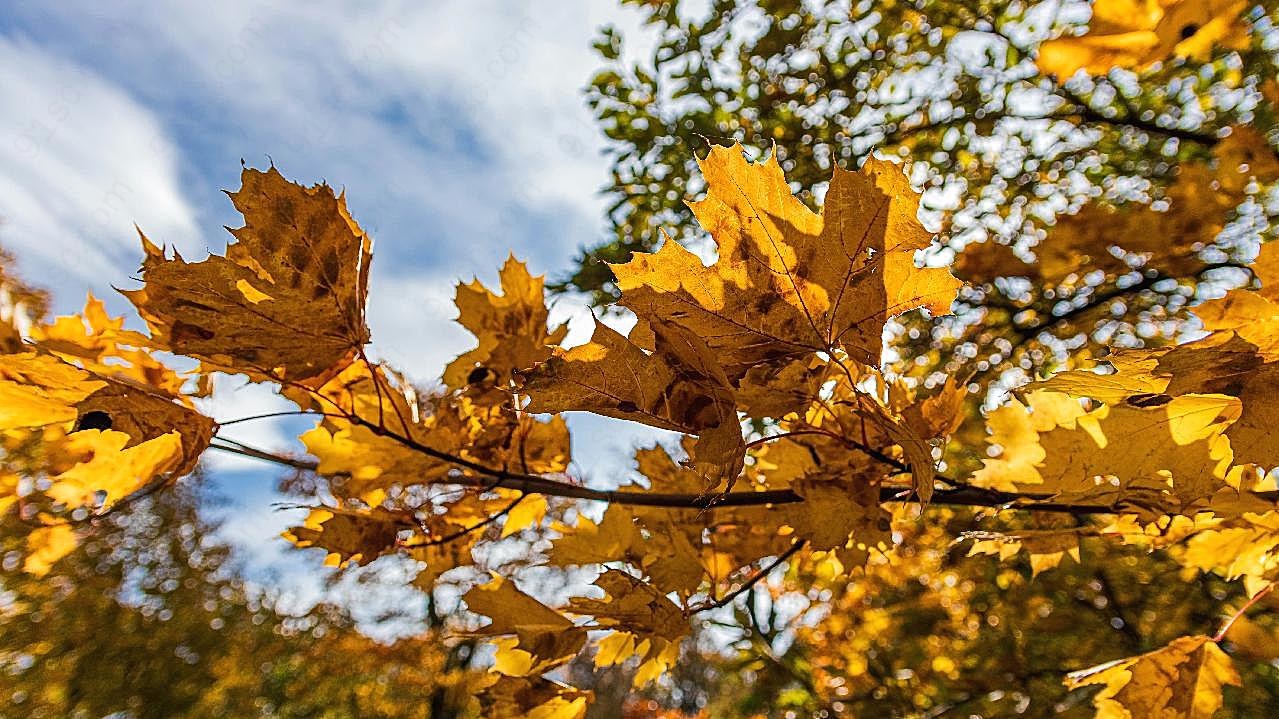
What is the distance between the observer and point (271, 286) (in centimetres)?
72

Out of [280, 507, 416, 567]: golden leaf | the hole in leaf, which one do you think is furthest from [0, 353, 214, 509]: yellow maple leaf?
[280, 507, 416, 567]: golden leaf

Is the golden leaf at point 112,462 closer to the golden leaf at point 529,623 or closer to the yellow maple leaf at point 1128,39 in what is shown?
the golden leaf at point 529,623

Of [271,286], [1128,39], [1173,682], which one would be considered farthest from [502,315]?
[1173,682]

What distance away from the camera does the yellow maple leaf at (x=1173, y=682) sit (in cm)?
82

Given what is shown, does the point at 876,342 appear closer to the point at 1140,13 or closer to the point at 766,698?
the point at 1140,13

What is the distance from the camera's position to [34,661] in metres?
8.05

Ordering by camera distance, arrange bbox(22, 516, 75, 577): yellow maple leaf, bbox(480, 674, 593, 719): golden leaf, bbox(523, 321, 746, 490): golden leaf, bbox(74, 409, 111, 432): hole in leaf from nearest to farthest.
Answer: bbox(523, 321, 746, 490): golden leaf < bbox(74, 409, 111, 432): hole in leaf < bbox(480, 674, 593, 719): golden leaf < bbox(22, 516, 75, 577): yellow maple leaf

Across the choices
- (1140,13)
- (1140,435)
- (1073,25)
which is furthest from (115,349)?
(1073,25)

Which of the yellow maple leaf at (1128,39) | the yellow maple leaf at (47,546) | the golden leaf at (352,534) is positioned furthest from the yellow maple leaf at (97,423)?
the yellow maple leaf at (1128,39)

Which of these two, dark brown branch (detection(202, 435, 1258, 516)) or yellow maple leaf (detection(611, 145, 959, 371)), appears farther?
dark brown branch (detection(202, 435, 1258, 516))

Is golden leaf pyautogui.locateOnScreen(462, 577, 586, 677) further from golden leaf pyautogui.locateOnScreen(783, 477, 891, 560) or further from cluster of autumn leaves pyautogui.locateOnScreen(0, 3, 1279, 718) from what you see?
golden leaf pyautogui.locateOnScreen(783, 477, 891, 560)

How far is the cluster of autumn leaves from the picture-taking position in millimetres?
524

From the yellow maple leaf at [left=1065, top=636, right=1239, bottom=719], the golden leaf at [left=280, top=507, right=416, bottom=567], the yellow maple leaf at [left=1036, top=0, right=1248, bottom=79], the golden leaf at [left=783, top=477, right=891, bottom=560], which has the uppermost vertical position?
the yellow maple leaf at [left=1036, top=0, right=1248, bottom=79]

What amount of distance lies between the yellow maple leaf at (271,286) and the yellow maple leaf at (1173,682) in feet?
3.61
